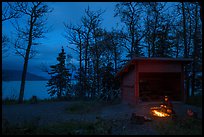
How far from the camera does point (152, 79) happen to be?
1948 cm

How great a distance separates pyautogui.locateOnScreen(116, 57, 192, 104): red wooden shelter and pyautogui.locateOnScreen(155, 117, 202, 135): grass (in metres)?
5.26

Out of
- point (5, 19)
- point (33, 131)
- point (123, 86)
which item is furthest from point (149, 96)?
point (5, 19)

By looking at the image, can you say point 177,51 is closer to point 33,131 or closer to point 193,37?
point 193,37

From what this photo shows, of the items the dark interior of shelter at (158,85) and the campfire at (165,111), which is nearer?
the campfire at (165,111)

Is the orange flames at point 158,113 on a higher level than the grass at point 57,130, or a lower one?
higher

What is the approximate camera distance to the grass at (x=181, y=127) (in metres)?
7.90

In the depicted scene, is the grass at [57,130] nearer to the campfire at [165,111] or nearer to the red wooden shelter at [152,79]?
the campfire at [165,111]

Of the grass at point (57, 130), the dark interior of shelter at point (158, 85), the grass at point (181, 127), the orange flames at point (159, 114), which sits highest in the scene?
the dark interior of shelter at point (158, 85)

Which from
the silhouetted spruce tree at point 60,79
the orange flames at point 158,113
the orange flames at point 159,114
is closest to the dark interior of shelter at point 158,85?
the orange flames at point 158,113

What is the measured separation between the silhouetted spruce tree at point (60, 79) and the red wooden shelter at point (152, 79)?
400 inches

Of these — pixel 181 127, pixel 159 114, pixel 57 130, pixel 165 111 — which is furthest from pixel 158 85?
pixel 57 130

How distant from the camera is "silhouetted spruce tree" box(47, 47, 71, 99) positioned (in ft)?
89.7

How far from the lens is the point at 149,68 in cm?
1502

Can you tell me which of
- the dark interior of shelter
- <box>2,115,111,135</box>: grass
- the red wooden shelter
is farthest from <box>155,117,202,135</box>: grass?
the dark interior of shelter
